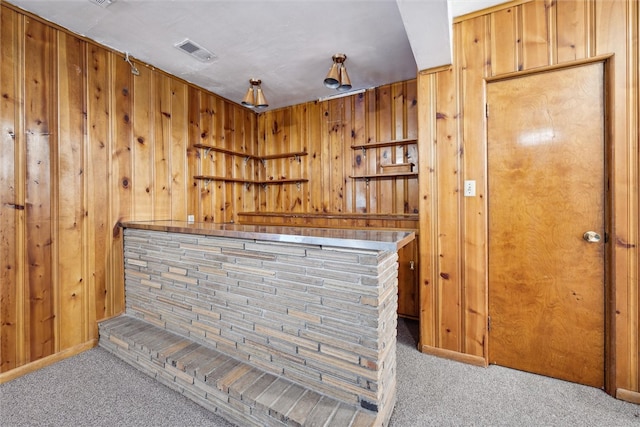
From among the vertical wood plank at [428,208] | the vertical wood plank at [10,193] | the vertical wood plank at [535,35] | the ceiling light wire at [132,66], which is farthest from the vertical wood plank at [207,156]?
the vertical wood plank at [535,35]

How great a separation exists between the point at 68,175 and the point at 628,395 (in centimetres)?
393

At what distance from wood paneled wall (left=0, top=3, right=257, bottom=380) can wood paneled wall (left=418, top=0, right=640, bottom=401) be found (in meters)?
2.47

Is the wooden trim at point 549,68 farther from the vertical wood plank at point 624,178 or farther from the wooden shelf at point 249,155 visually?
the wooden shelf at point 249,155

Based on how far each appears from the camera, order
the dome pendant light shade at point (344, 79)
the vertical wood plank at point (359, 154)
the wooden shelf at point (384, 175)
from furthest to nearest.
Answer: the vertical wood plank at point (359, 154)
the wooden shelf at point (384, 175)
the dome pendant light shade at point (344, 79)

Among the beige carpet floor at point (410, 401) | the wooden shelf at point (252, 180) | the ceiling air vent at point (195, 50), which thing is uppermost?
the ceiling air vent at point (195, 50)

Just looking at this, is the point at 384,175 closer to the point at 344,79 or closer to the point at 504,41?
the point at 344,79

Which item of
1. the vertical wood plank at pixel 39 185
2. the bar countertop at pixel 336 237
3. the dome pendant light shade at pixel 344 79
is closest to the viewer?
the bar countertop at pixel 336 237

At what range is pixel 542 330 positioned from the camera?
185 centimetres

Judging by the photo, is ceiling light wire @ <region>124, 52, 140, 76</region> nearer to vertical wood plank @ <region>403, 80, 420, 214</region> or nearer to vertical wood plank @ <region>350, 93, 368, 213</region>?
vertical wood plank @ <region>350, 93, 368, 213</region>

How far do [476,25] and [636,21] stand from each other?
2.68ft

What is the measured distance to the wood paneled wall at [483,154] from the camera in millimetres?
1597

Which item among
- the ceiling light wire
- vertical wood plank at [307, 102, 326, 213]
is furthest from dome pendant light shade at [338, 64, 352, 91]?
the ceiling light wire

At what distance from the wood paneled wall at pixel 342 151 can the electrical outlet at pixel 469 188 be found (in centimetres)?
87

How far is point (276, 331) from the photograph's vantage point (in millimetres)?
1531
